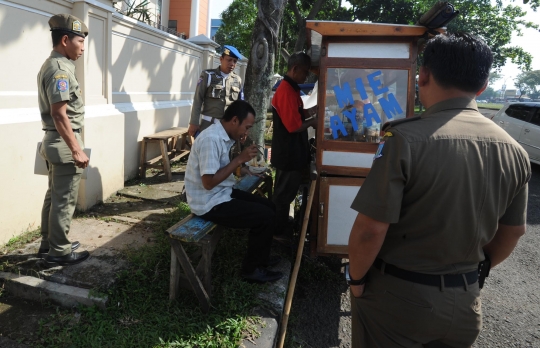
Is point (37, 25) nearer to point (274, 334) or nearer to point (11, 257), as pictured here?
point (11, 257)

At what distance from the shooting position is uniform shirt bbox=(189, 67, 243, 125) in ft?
16.4

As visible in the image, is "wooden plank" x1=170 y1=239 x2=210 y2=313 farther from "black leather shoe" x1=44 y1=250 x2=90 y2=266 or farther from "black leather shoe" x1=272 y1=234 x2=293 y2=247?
"black leather shoe" x1=272 y1=234 x2=293 y2=247

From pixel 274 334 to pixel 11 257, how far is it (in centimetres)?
214

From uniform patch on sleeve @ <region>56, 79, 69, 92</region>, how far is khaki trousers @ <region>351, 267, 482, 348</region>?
2376mm

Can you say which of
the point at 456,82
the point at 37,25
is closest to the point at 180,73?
the point at 37,25

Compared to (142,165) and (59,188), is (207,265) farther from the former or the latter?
(142,165)

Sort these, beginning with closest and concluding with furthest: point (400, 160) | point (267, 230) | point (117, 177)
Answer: point (400, 160), point (267, 230), point (117, 177)

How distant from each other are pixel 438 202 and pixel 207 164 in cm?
177

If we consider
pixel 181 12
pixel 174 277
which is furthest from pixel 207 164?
pixel 181 12

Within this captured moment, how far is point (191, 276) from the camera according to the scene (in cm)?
282

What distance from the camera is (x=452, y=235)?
4.96 ft

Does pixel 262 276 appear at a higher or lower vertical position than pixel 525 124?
lower

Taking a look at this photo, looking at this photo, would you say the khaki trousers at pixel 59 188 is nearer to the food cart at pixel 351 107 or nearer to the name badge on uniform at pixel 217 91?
the food cart at pixel 351 107

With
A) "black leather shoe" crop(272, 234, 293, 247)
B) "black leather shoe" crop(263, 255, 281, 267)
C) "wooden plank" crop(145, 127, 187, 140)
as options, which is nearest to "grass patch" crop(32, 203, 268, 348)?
"black leather shoe" crop(263, 255, 281, 267)
